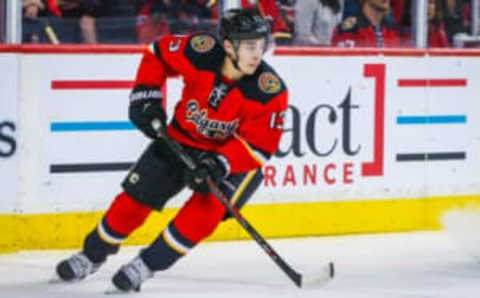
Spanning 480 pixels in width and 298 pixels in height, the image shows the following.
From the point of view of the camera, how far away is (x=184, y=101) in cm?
558

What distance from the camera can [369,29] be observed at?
7.52m

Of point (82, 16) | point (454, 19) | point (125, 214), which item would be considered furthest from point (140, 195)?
point (454, 19)

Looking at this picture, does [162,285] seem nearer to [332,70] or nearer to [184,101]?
[184,101]

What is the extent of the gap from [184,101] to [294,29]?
1.76 m

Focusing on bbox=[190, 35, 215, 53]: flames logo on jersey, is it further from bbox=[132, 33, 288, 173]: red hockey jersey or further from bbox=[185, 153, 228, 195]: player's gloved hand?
bbox=[185, 153, 228, 195]: player's gloved hand

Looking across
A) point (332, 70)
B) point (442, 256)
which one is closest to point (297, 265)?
point (442, 256)

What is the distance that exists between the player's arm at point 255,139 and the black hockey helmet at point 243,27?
0.83 ft

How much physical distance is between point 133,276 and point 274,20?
82.8 inches

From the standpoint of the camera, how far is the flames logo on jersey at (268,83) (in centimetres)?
545

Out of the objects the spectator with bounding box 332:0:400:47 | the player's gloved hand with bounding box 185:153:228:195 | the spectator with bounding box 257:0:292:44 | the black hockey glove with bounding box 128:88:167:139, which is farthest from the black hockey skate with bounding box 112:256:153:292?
the spectator with bounding box 332:0:400:47

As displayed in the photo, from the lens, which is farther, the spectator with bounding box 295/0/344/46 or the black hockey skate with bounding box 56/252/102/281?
the spectator with bounding box 295/0/344/46

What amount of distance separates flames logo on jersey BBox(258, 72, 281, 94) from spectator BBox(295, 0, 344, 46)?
177cm

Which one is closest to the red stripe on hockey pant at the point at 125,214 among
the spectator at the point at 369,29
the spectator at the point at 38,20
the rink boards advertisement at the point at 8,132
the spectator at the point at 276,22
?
the rink boards advertisement at the point at 8,132

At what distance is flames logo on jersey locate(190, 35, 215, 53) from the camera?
5.54m
